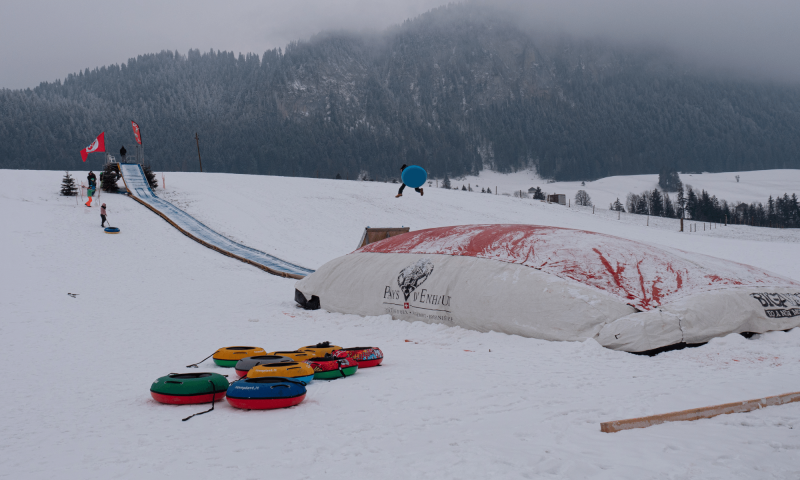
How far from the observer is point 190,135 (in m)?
118

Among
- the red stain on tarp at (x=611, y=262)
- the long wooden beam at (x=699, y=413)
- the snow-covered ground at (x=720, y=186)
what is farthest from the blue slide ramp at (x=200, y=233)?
the snow-covered ground at (x=720, y=186)

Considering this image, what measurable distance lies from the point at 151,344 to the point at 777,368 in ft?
29.2

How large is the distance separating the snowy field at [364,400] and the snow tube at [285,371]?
0.21 m

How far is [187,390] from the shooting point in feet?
16.3

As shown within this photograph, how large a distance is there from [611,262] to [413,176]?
7.07 meters

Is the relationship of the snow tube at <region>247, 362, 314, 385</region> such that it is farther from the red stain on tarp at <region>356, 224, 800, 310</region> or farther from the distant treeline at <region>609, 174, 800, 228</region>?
the distant treeline at <region>609, 174, 800, 228</region>

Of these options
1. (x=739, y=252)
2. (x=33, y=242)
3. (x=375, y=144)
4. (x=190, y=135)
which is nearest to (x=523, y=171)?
(x=375, y=144)

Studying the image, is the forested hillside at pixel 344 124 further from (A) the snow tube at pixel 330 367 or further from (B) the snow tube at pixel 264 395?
(B) the snow tube at pixel 264 395

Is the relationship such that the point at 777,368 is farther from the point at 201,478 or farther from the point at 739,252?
the point at 739,252

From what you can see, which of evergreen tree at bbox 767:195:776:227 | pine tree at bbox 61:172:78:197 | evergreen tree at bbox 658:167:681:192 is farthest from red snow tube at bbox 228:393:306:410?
evergreen tree at bbox 658:167:681:192

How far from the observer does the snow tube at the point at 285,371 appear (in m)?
5.42

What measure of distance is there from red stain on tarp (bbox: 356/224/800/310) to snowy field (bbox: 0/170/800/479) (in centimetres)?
99

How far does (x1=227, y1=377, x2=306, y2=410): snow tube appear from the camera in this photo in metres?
4.75

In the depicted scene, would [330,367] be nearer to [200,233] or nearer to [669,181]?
[200,233]
